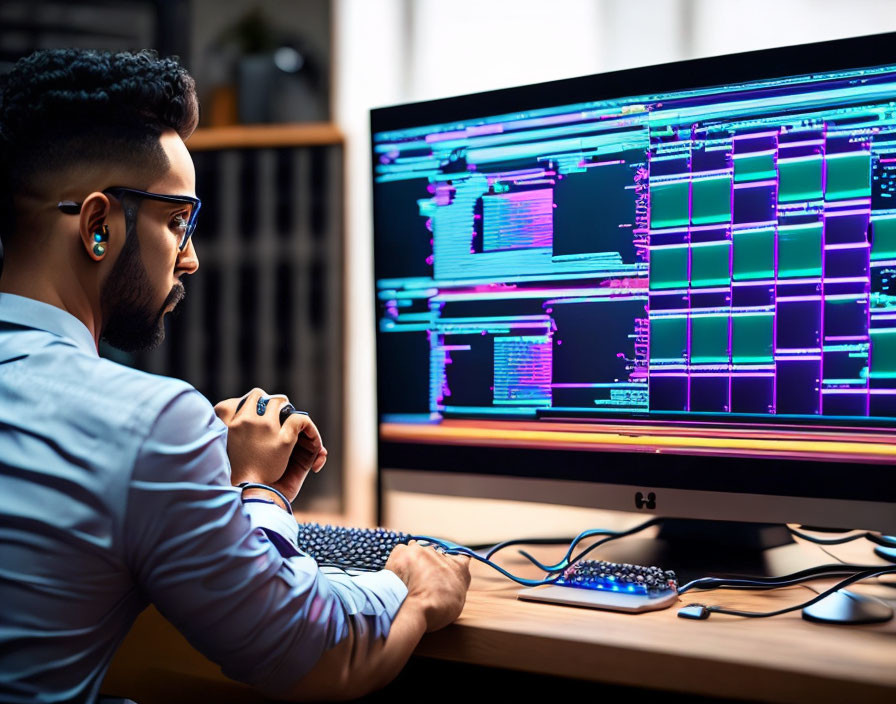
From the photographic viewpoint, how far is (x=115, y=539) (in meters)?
0.68

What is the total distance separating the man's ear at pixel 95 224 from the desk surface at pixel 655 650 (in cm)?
44

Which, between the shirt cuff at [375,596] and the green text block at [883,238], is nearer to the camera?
the shirt cuff at [375,596]

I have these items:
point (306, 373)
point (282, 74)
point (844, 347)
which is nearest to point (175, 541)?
point (844, 347)

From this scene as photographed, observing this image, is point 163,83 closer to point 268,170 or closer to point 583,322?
point 583,322

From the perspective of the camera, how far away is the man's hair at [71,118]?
825 millimetres

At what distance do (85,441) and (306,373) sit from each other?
0.94 meters

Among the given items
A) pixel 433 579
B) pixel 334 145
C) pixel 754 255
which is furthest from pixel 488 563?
pixel 334 145

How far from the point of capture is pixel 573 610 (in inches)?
34.9

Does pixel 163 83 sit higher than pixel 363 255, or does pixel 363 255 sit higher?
pixel 163 83

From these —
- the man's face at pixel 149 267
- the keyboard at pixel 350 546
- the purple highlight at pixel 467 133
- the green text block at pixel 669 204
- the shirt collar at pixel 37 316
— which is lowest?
the keyboard at pixel 350 546

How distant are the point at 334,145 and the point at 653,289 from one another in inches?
32.4

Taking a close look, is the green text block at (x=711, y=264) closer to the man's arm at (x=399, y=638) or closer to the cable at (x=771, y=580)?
the cable at (x=771, y=580)

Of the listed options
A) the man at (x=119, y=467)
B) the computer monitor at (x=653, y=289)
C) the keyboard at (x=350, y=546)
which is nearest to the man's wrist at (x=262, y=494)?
the man at (x=119, y=467)

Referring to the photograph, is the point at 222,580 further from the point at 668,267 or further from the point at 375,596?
the point at 668,267
